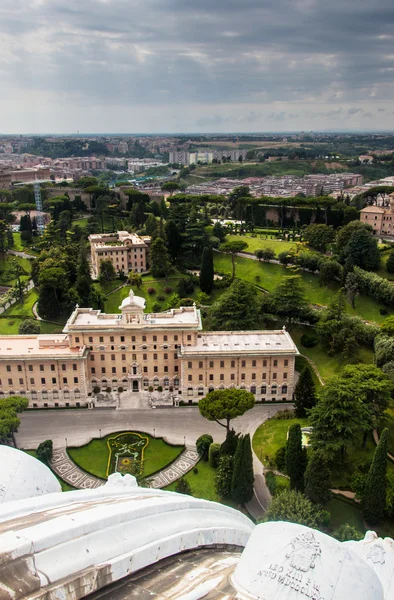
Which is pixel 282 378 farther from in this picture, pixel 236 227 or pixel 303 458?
pixel 236 227

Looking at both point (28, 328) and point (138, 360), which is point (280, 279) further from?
point (28, 328)

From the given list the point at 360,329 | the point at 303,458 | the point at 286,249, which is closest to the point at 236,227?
the point at 286,249

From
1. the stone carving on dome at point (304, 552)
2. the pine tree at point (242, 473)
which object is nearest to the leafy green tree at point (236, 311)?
the pine tree at point (242, 473)

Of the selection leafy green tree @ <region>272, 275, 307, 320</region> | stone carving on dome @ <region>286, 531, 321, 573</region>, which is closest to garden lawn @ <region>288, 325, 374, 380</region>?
leafy green tree @ <region>272, 275, 307, 320</region>

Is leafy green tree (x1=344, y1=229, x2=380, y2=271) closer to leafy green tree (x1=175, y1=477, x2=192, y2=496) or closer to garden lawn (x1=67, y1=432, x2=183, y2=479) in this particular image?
garden lawn (x1=67, y1=432, x2=183, y2=479)

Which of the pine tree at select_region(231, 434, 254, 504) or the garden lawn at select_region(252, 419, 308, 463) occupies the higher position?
the pine tree at select_region(231, 434, 254, 504)

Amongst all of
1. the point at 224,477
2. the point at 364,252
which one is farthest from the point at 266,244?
the point at 224,477

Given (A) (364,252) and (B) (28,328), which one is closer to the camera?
(B) (28,328)
